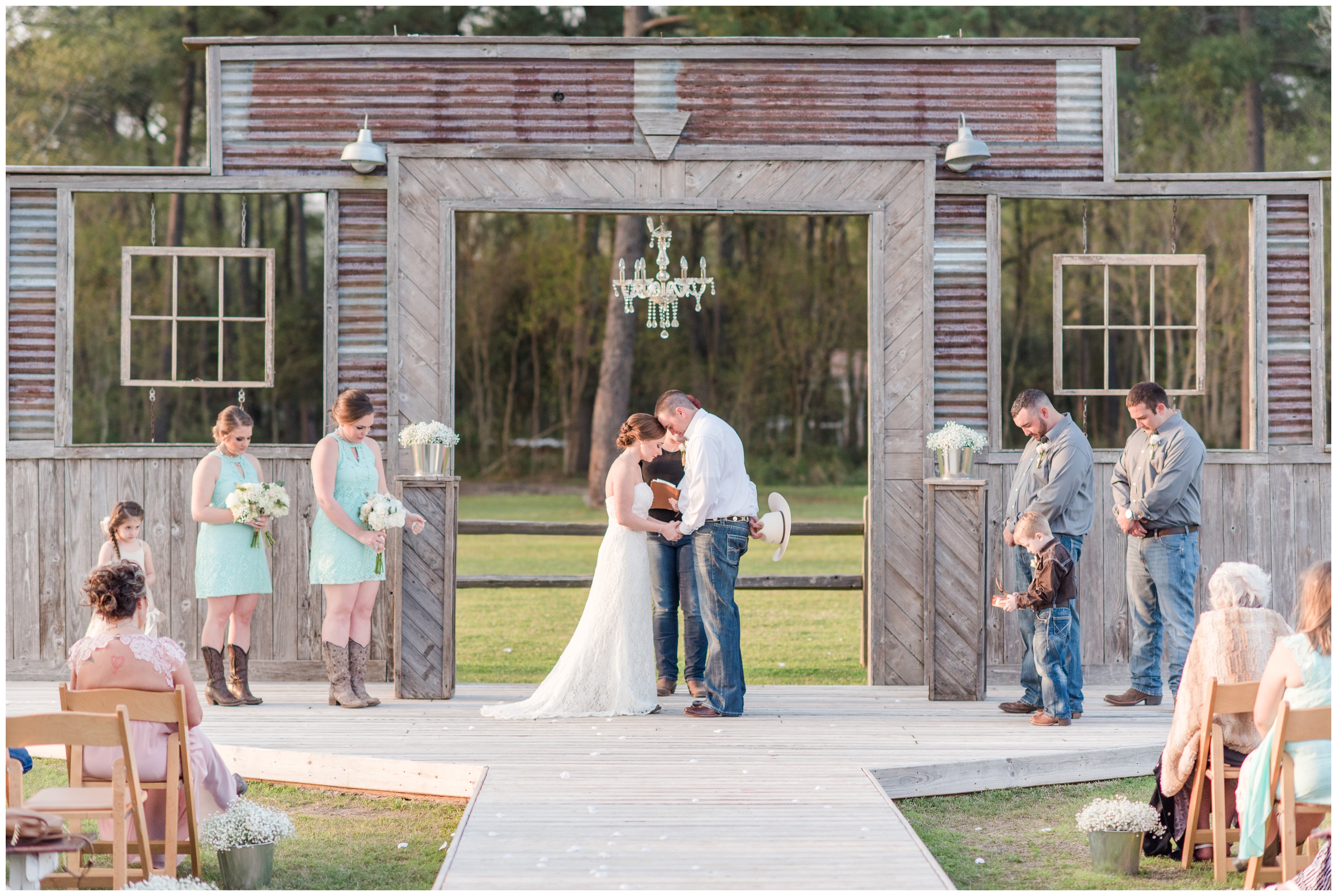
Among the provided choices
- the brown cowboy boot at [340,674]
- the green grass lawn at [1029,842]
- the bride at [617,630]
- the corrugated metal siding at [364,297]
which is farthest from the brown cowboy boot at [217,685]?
the green grass lawn at [1029,842]

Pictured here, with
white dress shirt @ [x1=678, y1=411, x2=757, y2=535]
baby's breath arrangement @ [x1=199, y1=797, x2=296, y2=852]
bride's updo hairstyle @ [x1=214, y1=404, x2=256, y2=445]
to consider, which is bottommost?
baby's breath arrangement @ [x1=199, y1=797, x2=296, y2=852]

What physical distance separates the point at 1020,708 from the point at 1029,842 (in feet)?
5.06

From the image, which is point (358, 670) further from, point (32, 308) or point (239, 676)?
point (32, 308)

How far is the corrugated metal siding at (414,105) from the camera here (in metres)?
7.37

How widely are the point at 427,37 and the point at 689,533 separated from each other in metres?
3.21

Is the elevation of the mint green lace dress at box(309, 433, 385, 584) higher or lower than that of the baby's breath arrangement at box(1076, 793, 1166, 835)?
higher

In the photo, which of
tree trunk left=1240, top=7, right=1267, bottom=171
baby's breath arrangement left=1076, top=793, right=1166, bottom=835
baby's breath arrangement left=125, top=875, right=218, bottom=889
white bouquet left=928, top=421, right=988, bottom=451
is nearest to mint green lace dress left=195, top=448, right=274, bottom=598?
baby's breath arrangement left=125, top=875, right=218, bottom=889

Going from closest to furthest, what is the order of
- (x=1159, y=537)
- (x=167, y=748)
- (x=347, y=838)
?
(x=167, y=748)
(x=347, y=838)
(x=1159, y=537)

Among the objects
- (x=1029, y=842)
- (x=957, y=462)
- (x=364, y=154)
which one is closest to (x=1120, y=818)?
(x=1029, y=842)

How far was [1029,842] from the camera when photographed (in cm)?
499

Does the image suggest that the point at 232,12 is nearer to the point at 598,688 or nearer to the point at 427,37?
the point at 427,37

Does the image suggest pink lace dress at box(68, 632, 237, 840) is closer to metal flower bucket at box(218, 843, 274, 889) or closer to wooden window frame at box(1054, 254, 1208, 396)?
metal flower bucket at box(218, 843, 274, 889)

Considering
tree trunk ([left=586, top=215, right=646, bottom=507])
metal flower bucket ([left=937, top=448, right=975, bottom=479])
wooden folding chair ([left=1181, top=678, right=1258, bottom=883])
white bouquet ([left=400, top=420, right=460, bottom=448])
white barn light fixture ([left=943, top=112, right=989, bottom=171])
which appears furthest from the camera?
tree trunk ([left=586, top=215, right=646, bottom=507])

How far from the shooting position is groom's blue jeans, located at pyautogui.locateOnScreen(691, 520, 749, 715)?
626 cm
